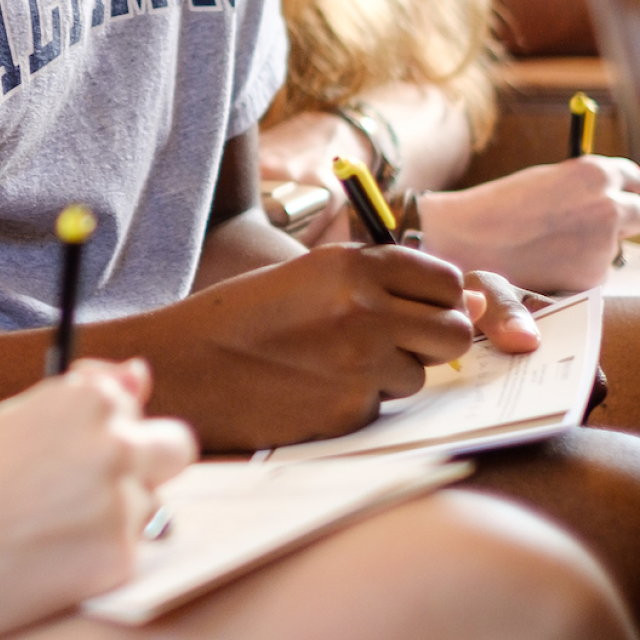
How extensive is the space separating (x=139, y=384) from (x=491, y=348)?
277 mm

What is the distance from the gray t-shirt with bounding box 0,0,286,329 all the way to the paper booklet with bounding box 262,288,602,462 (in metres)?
0.25

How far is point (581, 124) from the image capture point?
28.1 inches

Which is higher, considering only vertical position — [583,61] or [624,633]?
[624,633]

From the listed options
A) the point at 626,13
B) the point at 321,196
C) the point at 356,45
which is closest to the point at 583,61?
the point at 356,45

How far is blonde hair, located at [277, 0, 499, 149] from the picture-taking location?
3.67 feet

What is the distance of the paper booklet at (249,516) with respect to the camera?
9.7 inches

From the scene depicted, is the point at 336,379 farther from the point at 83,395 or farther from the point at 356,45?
the point at 356,45

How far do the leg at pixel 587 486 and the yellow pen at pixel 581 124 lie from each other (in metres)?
0.38

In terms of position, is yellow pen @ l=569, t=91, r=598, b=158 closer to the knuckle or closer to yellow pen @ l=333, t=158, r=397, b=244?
the knuckle

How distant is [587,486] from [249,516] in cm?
15

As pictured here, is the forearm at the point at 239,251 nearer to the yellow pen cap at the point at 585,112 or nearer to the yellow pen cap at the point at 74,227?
the yellow pen cap at the point at 585,112

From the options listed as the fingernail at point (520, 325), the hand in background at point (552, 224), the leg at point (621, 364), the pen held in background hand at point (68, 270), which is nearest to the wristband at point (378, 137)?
the hand in background at point (552, 224)

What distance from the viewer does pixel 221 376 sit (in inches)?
16.5

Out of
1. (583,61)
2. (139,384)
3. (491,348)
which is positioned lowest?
(583,61)
